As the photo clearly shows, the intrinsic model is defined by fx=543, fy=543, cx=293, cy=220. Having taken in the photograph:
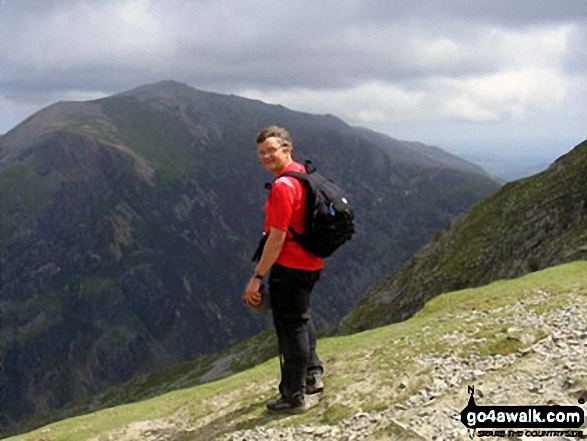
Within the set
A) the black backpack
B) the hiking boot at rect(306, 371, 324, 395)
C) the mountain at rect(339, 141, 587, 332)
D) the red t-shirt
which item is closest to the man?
the red t-shirt

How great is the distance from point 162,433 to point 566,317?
1293 cm

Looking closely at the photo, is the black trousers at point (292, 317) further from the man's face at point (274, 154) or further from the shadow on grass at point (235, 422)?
the man's face at point (274, 154)

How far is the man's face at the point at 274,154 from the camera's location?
1265 cm

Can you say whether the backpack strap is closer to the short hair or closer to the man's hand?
the short hair

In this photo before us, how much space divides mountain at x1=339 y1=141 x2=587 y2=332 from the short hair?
124 feet

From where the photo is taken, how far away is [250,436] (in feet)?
42.7

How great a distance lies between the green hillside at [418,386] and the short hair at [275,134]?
655cm

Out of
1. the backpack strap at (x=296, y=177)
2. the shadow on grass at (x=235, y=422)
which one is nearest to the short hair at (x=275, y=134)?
the backpack strap at (x=296, y=177)

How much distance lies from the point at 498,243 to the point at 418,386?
198 ft

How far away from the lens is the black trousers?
12531 mm

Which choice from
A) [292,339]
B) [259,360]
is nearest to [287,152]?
[292,339]

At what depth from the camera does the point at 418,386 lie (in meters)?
13.2

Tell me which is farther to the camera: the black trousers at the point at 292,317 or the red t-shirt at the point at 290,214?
the black trousers at the point at 292,317

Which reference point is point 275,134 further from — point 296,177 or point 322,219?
point 322,219
